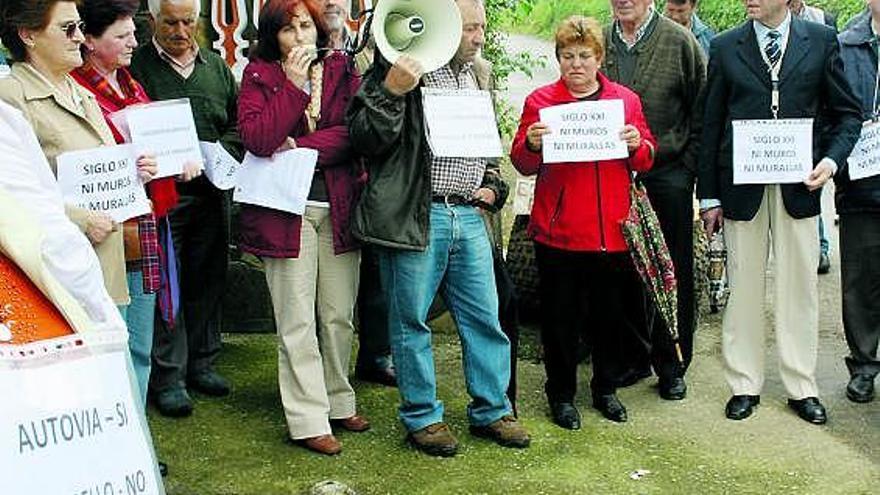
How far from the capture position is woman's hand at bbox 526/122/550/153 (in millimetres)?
4781

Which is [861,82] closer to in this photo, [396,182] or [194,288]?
[396,182]

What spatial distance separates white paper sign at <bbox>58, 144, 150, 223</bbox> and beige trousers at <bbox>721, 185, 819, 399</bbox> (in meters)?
2.49

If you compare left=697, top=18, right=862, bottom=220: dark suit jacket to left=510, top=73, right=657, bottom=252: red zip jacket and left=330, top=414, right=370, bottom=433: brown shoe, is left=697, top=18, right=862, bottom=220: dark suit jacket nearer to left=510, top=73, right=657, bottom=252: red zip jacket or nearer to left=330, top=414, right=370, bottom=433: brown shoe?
left=510, top=73, right=657, bottom=252: red zip jacket

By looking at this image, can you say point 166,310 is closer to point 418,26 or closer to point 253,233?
point 253,233

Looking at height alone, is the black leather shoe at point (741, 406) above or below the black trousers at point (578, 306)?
below

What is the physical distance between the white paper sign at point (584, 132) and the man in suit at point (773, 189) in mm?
579

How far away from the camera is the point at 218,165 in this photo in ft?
15.8

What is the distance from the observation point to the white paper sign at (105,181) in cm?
384

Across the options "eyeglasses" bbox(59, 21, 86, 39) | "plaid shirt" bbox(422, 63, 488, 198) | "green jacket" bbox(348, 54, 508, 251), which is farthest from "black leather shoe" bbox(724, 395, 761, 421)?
"eyeglasses" bbox(59, 21, 86, 39)

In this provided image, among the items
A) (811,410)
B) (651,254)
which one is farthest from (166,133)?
(811,410)

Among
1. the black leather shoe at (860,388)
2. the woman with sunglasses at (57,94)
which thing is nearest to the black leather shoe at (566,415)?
the black leather shoe at (860,388)

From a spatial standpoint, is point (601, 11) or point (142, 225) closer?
point (142, 225)

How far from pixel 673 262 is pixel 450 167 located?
134cm

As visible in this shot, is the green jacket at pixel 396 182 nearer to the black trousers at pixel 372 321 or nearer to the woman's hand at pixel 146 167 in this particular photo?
the woman's hand at pixel 146 167
